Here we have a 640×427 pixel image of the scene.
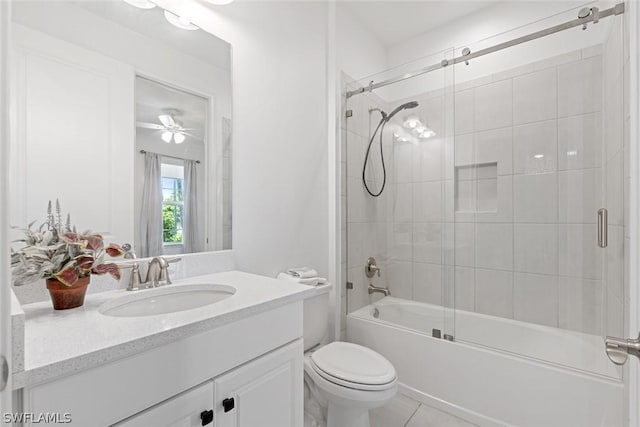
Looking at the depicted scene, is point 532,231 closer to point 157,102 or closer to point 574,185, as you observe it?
point 574,185

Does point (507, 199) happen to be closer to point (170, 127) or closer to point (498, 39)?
point (498, 39)

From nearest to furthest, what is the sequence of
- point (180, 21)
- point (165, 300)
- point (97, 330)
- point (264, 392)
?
1. point (97, 330)
2. point (264, 392)
3. point (165, 300)
4. point (180, 21)

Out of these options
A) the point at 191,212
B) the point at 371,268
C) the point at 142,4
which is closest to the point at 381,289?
the point at 371,268

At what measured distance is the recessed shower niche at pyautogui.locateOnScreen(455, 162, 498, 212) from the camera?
82.3 inches

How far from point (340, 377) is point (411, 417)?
2.28 feet

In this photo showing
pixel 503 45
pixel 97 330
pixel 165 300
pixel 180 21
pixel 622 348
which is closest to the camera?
pixel 622 348

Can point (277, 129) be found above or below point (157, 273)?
above

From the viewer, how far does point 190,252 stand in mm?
1394

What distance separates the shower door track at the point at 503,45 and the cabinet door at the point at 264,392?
187cm

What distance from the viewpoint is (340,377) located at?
134cm

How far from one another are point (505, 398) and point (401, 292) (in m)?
0.88

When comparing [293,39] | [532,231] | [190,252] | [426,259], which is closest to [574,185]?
[532,231]

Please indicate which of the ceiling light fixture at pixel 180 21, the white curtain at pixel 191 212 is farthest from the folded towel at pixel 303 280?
the ceiling light fixture at pixel 180 21

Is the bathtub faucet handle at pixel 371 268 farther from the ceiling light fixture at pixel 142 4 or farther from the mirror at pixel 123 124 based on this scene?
the ceiling light fixture at pixel 142 4
